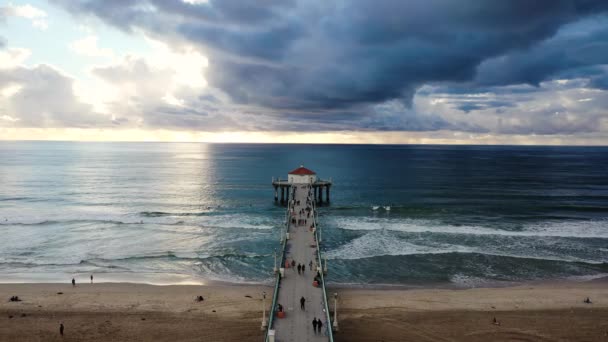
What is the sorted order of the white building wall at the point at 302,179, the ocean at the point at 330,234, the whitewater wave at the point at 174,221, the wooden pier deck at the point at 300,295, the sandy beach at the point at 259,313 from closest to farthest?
the wooden pier deck at the point at 300,295, the sandy beach at the point at 259,313, the ocean at the point at 330,234, the whitewater wave at the point at 174,221, the white building wall at the point at 302,179

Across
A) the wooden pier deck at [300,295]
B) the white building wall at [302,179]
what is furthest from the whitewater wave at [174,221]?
the wooden pier deck at [300,295]

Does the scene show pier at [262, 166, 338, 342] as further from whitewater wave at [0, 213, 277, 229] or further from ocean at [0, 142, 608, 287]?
whitewater wave at [0, 213, 277, 229]

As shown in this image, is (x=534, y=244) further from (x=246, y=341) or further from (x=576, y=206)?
(x=246, y=341)

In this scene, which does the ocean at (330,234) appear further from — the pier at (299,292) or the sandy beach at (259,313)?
the pier at (299,292)

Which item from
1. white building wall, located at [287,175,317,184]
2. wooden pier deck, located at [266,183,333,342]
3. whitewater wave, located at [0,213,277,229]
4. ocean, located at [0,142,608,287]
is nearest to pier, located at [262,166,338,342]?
wooden pier deck, located at [266,183,333,342]

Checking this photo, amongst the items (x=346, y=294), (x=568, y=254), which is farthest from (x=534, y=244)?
(x=346, y=294)

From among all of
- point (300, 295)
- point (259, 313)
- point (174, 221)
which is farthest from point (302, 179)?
point (300, 295)
